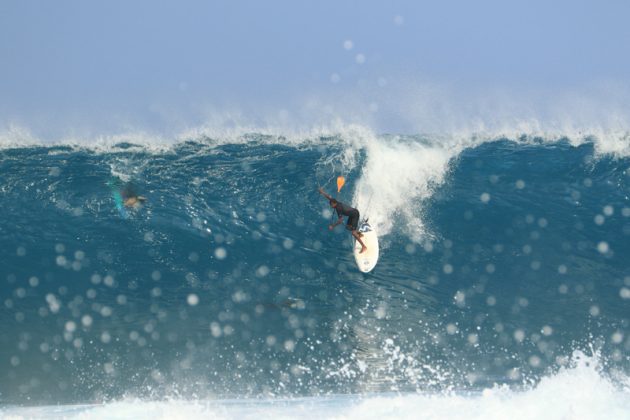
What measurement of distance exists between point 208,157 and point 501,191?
22.9ft

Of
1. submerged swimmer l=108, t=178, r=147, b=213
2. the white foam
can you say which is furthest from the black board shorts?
submerged swimmer l=108, t=178, r=147, b=213

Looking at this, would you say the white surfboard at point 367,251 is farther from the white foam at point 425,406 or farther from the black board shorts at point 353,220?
the white foam at point 425,406

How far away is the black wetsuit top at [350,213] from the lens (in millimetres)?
8914

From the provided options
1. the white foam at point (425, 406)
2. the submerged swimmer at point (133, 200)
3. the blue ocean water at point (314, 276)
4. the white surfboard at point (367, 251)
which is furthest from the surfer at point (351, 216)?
the submerged swimmer at point (133, 200)

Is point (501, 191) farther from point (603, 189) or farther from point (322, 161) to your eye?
point (322, 161)

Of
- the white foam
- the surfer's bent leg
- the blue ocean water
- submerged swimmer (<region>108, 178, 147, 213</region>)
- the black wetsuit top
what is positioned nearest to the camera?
the white foam

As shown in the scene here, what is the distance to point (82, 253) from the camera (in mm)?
Answer: 10203

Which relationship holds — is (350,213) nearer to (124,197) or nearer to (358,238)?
(358,238)

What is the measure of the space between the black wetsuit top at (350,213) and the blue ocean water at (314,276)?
2.46 feet

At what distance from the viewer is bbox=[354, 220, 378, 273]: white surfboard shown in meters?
9.14

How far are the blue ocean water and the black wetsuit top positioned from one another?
75 cm

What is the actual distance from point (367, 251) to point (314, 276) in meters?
1.02

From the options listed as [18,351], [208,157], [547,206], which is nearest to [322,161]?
[208,157]

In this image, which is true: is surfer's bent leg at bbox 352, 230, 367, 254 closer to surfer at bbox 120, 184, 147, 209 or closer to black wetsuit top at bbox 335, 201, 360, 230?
black wetsuit top at bbox 335, 201, 360, 230
